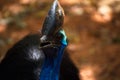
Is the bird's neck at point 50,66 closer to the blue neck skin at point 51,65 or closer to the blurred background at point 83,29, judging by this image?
the blue neck skin at point 51,65

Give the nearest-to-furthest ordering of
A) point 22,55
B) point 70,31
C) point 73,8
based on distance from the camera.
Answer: point 22,55 → point 70,31 → point 73,8

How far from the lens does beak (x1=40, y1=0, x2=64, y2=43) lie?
221 centimetres

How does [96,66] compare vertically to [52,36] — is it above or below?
below

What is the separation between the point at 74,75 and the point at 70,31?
1.57m

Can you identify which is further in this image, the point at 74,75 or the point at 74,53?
the point at 74,53

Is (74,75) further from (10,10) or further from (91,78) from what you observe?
(10,10)

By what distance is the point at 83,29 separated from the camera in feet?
16.0

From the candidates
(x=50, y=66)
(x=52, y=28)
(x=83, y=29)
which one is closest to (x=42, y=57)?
(x=50, y=66)

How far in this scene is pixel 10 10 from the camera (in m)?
5.30

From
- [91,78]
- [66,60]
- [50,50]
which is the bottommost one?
[91,78]

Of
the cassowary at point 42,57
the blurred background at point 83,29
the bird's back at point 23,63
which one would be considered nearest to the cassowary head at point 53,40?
the cassowary at point 42,57

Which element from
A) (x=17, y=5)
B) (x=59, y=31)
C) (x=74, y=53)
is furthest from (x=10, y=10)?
(x=59, y=31)

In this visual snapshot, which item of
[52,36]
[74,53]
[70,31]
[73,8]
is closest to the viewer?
[52,36]

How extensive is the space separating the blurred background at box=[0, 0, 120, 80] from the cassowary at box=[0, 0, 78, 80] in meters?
0.86
